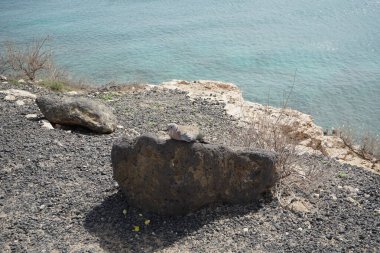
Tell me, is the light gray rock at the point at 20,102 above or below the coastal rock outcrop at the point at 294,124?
above

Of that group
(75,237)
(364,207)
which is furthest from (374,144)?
(75,237)

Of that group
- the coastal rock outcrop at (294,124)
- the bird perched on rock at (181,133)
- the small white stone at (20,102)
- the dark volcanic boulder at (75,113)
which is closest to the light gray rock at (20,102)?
the small white stone at (20,102)

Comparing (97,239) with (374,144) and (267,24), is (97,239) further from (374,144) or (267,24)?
(267,24)

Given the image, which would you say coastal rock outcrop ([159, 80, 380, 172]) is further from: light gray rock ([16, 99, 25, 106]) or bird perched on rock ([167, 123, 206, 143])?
light gray rock ([16, 99, 25, 106])

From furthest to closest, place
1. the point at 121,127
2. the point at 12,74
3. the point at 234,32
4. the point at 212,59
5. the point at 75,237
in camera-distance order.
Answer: the point at 234,32, the point at 212,59, the point at 12,74, the point at 121,127, the point at 75,237

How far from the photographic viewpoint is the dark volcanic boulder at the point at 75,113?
780 centimetres

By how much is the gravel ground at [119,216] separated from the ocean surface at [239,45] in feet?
26.1

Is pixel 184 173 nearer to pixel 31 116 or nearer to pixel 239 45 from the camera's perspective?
pixel 31 116

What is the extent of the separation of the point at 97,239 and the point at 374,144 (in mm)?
7566

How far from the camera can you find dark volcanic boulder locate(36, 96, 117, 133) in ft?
25.6

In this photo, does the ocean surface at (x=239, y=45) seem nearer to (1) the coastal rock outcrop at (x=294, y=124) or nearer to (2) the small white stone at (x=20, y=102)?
(1) the coastal rock outcrop at (x=294, y=124)

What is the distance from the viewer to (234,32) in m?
22.0

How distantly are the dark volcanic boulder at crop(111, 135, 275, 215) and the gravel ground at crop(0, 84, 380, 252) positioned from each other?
17cm

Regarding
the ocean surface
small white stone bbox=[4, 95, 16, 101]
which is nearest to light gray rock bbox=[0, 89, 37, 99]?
small white stone bbox=[4, 95, 16, 101]
